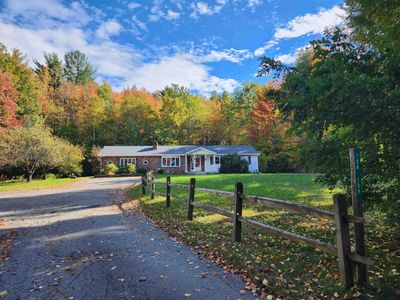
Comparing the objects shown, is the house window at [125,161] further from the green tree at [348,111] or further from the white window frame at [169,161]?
the green tree at [348,111]

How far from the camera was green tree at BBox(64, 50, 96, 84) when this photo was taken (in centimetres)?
6050

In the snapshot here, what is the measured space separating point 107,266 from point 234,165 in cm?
3207

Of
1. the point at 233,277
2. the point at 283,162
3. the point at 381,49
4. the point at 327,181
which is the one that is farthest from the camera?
the point at 283,162

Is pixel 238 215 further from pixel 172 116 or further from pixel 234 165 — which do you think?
pixel 172 116

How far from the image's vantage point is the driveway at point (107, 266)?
4316 millimetres

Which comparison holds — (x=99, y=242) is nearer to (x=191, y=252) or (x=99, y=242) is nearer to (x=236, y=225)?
(x=191, y=252)

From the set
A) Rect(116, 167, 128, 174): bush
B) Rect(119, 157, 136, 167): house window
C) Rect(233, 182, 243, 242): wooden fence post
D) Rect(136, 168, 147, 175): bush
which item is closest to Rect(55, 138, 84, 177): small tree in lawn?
Rect(116, 167, 128, 174): bush

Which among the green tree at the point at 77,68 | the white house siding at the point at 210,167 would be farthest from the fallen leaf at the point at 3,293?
the green tree at the point at 77,68

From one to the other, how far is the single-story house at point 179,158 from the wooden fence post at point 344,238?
35.4 meters

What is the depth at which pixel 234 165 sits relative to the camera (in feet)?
121

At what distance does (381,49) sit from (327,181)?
8.49 feet

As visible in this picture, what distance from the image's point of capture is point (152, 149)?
140ft

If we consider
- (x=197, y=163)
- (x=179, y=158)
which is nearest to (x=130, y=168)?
(x=179, y=158)

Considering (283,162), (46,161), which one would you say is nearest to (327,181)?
(46,161)
